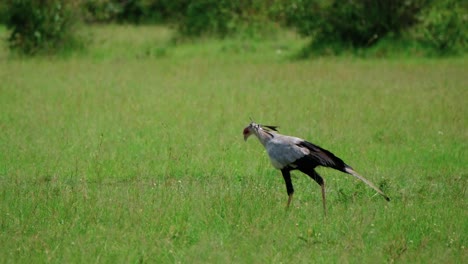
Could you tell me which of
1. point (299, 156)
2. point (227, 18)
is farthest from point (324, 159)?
point (227, 18)

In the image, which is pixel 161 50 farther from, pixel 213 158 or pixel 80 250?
pixel 80 250

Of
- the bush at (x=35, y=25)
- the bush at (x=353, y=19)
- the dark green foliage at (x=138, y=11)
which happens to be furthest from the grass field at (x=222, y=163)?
the dark green foliage at (x=138, y=11)

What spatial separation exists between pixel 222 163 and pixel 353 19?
9.66 meters

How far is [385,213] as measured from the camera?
6211 mm

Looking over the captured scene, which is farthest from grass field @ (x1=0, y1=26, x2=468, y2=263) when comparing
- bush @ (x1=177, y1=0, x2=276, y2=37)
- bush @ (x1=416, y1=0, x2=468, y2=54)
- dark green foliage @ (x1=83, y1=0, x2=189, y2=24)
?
dark green foliage @ (x1=83, y1=0, x2=189, y2=24)

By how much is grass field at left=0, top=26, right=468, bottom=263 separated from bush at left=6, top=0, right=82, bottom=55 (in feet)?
4.50

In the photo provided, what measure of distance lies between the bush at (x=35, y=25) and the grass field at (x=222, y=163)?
4.50 feet

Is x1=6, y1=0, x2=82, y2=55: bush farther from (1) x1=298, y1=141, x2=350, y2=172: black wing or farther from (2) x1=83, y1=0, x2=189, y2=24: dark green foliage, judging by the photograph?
(1) x1=298, y1=141, x2=350, y2=172: black wing

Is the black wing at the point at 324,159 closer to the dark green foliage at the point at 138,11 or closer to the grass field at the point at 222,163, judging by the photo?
the grass field at the point at 222,163

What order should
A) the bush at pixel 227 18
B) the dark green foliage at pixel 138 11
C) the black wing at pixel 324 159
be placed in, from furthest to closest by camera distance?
the dark green foliage at pixel 138 11 → the bush at pixel 227 18 → the black wing at pixel 324 159

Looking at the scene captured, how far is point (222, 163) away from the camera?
8.02 meters

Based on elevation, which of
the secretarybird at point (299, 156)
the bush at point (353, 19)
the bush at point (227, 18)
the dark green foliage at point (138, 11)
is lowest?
the dark green foliage at point (138, 11)

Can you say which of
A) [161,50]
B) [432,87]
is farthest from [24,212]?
[161,50]

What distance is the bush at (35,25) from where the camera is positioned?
16.5 metres
